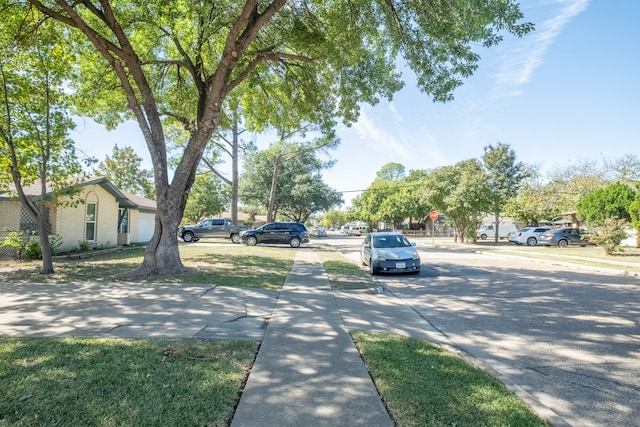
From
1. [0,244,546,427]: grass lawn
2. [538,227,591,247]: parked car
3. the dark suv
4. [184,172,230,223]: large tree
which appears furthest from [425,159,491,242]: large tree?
[184,172,230,223]: large tree

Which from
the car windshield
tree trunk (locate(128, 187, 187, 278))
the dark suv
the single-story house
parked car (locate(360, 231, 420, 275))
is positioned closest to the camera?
tree trunk (locate(128, 187, 187, 278))

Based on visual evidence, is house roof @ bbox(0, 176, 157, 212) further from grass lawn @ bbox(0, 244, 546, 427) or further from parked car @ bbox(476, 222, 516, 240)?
parked car @ bbox(476, 222, 516, 240)

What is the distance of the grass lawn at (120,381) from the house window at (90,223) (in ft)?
54.1

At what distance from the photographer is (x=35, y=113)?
1060cm

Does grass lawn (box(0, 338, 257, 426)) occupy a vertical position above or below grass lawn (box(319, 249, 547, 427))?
above

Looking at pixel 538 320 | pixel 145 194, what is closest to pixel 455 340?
pixel 538 320

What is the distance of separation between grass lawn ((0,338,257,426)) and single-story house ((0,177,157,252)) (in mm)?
10846

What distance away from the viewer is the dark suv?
86.8 ft

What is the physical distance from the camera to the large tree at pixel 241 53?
906 cm

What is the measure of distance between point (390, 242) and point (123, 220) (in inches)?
742

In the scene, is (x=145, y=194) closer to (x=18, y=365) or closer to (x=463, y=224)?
(x=463, y=224)

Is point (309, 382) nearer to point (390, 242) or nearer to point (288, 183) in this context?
point (390, 242)

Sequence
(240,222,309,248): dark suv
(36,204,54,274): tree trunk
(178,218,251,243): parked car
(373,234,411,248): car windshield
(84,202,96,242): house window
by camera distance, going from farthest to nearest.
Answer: (178,218,251,243): parked car → (240,222,309,248): dark suv → (84,202,96,242): house window → (373,234,411,248): car windshield → (36,204,54,274): tree trunk

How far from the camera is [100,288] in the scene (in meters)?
8.27
